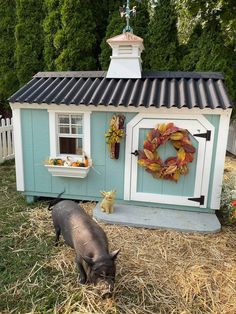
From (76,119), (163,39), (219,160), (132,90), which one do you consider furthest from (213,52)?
(76,119)

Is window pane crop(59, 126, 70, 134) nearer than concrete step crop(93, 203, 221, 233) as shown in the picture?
No

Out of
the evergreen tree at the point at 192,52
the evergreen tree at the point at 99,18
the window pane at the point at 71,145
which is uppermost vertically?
the evergreen tree at the point at 99,18

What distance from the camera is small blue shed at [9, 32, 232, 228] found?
4.73 meters

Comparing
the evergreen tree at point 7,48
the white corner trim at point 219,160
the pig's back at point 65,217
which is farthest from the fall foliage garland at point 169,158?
the evergreen tree at point 7,48

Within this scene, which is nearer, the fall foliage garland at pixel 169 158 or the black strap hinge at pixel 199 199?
the fall foliage garland at pixel 169 158

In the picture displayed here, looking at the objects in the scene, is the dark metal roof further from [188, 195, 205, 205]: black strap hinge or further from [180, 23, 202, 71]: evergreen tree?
[180, 23, 202, 71]: evergreen tree

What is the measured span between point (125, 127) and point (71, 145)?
1178 millimetres

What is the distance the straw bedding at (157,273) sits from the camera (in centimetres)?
297

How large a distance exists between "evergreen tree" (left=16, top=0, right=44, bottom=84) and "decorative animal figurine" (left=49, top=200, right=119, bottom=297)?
7212mm

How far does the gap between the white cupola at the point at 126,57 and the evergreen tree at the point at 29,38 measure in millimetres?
5035

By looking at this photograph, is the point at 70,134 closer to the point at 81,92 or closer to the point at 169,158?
the point at 81,92

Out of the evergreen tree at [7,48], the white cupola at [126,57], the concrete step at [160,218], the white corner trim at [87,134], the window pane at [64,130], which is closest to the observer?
the concrete step at [160,218]

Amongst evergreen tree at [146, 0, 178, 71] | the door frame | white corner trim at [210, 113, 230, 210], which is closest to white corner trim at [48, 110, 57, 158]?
the door frame

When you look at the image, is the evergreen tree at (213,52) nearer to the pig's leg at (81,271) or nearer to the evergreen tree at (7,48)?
the evergreen tree at (7,48)
